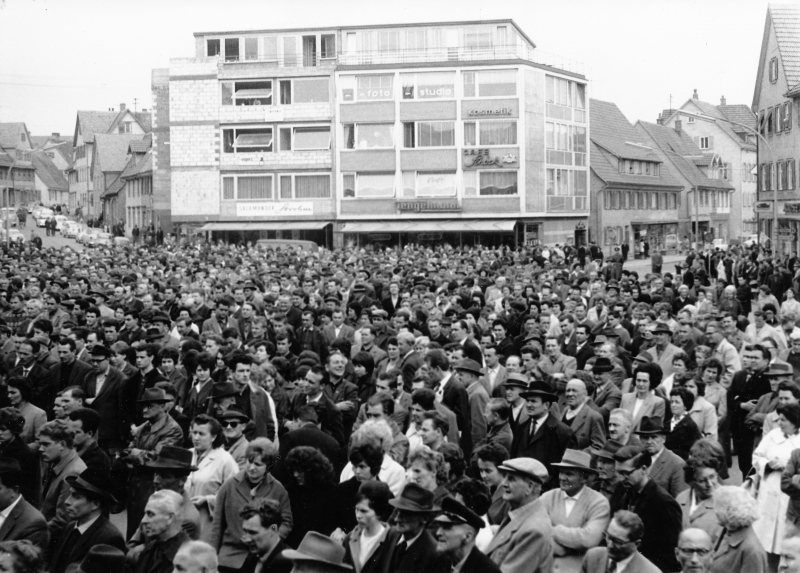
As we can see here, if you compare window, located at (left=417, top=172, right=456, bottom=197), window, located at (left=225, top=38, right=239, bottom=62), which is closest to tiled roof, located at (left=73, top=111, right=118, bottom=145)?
window, located at (left=225, top=38, right=239, bottom=62)

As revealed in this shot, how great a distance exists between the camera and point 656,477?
333 inches

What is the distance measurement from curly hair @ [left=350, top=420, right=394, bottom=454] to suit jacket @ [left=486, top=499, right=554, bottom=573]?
4.49 feet

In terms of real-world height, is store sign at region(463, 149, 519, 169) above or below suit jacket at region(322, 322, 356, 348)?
above

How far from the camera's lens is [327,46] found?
2445 inches

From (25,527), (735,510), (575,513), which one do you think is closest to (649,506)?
(575,513)

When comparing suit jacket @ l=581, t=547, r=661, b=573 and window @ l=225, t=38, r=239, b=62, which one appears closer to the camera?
suit jacket @ l=581, t=547, r=661, b=573

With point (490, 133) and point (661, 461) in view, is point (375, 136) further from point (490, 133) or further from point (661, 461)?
point (661, 461)

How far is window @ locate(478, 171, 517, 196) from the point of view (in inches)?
2346

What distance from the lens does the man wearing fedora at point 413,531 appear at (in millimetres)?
6387

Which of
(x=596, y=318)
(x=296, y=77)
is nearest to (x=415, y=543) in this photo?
(x=596, y=318)

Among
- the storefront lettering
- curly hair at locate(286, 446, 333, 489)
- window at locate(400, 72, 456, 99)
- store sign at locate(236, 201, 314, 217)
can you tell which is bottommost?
curly hair at locate(286, 446, 333, 489)

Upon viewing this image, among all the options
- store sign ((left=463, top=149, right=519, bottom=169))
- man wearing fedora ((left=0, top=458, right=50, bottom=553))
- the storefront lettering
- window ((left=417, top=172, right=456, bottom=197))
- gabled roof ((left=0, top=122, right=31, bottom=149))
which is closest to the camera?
man wearing fedora ((left=0, top=458, right=50, bottom=553))

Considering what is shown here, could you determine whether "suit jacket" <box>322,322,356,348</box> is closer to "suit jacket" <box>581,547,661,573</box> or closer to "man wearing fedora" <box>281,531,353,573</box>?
"suit jacket" <box>581,547,661,573</box>

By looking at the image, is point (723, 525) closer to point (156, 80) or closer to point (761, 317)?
point (761, 317)
